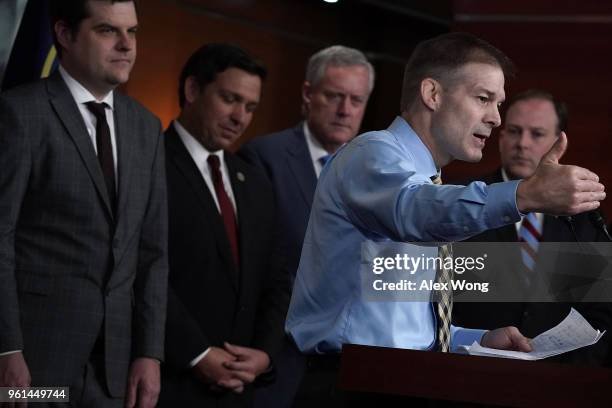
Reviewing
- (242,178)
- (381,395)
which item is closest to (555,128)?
(242,178)

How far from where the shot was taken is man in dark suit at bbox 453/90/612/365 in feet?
12.8

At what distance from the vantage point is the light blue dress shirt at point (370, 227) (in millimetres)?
2152

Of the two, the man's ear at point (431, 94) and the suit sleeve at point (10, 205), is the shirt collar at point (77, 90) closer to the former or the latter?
the suit sleeve at point (10, 205)

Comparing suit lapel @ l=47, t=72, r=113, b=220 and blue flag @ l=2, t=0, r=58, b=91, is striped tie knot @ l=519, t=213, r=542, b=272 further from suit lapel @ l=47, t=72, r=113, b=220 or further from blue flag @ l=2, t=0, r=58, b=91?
blue flag @ l=2, t=0, r=58, b=91

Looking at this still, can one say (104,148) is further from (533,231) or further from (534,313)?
(533,231)

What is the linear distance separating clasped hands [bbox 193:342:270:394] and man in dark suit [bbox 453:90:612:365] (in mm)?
807

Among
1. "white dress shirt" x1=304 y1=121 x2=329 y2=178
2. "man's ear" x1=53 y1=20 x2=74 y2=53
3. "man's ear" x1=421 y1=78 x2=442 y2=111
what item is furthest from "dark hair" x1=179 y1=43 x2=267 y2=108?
"man's ear" x1=421 y1=78 x2=442 y2=111

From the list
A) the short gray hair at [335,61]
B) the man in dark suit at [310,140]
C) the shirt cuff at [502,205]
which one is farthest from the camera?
the short gray hair at [335,61]

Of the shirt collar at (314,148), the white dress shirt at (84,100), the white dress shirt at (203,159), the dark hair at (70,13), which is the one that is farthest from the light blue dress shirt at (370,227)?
the shirt collar at (314,148)

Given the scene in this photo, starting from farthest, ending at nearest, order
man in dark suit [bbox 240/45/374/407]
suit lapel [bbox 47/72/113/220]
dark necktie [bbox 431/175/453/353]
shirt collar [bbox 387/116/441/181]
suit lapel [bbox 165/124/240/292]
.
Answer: man in dark suit [bbox 240/45/374/407] → suit lapel [bbox 165/124/240/292] → suit lapel [bbox 47/72/113/220] → shirt collar [bbox 387/116/441/181] → dark necktie [bbox 431/175/453/353]

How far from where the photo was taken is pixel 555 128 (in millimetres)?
4438

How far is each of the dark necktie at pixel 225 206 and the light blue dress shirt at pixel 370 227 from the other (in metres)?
1.18

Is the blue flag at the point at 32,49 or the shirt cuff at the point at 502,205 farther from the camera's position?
the blue flag at the point at 32,49

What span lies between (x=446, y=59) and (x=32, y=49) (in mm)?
1783
